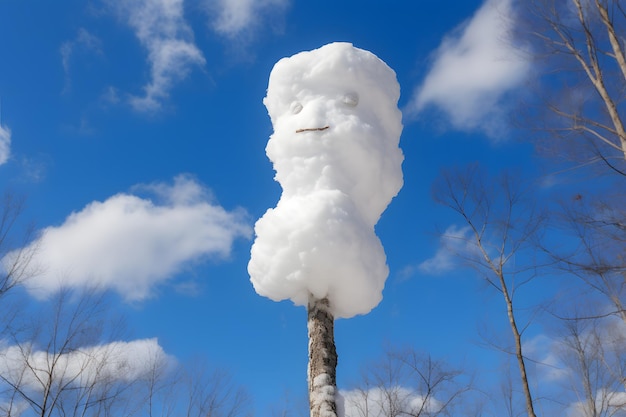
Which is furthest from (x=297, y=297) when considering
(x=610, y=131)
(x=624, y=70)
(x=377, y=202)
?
(x=624, y=70)

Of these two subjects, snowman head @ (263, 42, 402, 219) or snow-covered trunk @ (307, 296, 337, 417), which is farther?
snowman head @ (263, 42, 402, 219)

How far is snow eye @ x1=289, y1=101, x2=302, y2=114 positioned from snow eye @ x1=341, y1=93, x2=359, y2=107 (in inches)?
21.3

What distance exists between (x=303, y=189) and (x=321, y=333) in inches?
63.2

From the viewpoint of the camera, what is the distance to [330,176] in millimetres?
5605

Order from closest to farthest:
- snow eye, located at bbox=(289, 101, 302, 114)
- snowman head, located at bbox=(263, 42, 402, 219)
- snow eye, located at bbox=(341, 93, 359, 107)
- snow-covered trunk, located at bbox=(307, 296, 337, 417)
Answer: snow-covered trunk, located at bbox=(307, 296, 337, 417), snowman head, located at bbox=(263, 42, 402, 219), snow eye, located at bbox=(341, 93, 359, 107), snow eye, located at bbox=(289, 101, 302, 114)

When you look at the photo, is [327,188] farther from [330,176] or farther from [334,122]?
[334,122]

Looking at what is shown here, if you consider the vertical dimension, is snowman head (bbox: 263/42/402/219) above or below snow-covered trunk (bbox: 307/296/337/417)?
above

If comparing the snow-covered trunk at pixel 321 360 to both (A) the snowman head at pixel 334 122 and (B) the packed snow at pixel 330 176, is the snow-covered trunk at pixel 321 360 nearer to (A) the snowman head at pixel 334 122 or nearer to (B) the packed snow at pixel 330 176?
(B) the packed snow at pixel 330 176

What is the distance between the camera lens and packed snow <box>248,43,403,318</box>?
5.19m

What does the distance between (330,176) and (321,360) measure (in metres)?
2.01

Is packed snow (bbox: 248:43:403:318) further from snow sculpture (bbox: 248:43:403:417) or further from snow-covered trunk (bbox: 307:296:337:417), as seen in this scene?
snow-covered trunk (bbox: 307:296:337:417)

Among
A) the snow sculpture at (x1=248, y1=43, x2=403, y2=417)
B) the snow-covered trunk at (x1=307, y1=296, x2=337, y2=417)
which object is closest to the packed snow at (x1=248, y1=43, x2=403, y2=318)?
the snow sculpture at (x1=248, y1=43, x2=403, y2=417)

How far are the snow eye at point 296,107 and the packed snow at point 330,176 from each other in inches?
0.5

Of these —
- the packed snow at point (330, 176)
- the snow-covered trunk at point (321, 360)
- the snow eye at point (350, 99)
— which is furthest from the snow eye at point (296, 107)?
the snow-covered trunk at point (321, 360)
